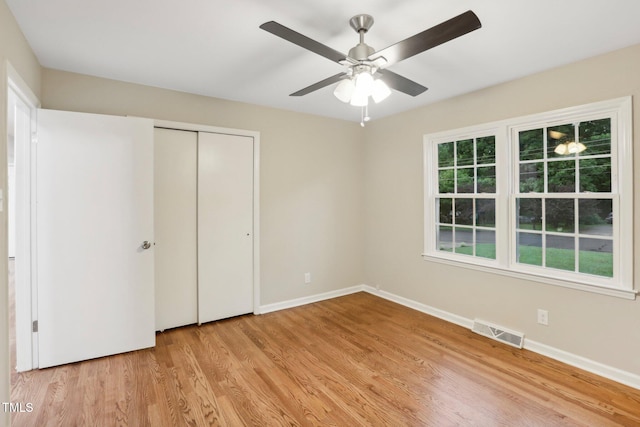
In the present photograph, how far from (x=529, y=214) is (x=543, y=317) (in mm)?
923

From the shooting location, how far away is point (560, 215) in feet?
9.14

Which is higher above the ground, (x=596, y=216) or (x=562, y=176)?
(x=562, y=176)

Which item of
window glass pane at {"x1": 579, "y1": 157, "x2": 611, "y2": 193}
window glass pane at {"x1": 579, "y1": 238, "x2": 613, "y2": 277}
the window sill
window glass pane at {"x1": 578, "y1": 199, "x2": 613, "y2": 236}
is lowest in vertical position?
the window sill

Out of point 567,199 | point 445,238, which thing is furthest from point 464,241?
point 567,199

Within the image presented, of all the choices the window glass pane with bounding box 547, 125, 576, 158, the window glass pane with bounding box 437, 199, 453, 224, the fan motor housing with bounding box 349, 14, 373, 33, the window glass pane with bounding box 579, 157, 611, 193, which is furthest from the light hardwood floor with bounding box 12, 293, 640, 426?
the fan motor housing with bounding box 349, 14, 373, 33

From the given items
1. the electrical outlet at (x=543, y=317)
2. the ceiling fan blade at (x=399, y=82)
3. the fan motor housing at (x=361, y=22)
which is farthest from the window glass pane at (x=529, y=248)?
the fan motor housing at (x=361, y=22)

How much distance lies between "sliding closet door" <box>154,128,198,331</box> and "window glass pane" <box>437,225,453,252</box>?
9.11 ft

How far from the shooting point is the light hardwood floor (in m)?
2.01

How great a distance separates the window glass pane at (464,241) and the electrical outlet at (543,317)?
0.84m

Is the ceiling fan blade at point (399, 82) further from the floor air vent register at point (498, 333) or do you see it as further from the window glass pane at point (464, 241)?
the floor air vent register at point (498, 333)

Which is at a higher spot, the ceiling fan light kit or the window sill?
the ceiling fan light kit

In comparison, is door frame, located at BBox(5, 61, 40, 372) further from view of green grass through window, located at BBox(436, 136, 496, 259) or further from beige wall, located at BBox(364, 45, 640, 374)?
view of green grass through window, located at BBox(436, 136, 496, 259)

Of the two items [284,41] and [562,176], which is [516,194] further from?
[284,41]

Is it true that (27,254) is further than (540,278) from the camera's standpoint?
No
